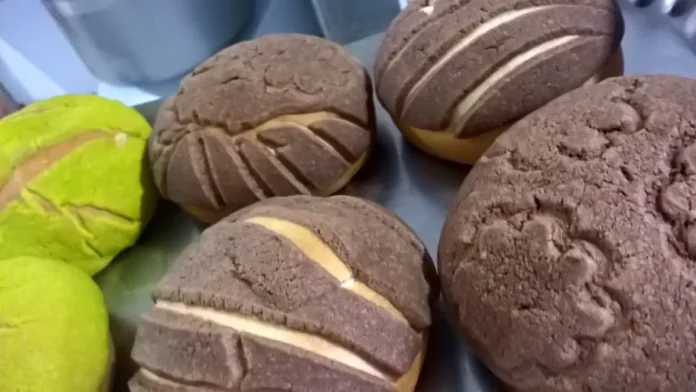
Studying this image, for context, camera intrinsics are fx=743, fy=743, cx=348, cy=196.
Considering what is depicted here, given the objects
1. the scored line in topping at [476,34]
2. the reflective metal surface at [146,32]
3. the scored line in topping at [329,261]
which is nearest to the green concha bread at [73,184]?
the reflective metal surface at [146,32]

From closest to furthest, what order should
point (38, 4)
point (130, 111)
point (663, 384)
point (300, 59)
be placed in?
point (663, 384) < point (300, 59) < point (130, 111) < point (38, 4)

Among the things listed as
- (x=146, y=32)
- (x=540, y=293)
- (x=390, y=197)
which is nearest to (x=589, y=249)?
(x=540, y=293)

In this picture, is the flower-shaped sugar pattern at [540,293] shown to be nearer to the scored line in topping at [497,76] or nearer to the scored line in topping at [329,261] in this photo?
the scored line in topping at [329,261]

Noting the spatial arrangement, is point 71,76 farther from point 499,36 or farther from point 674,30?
point 674,30

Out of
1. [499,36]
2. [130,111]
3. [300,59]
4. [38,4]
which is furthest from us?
[38,4]

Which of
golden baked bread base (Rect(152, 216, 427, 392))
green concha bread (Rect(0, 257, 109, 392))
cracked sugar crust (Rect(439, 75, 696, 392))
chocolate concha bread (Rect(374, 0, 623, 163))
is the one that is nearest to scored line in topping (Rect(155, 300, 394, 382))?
golden baked bread base (Rect(152, 216, 427, 392))

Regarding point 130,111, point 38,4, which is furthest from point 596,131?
point 38,4

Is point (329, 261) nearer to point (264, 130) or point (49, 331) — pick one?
point (264, 130)

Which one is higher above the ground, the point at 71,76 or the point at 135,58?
the point at 135,58
